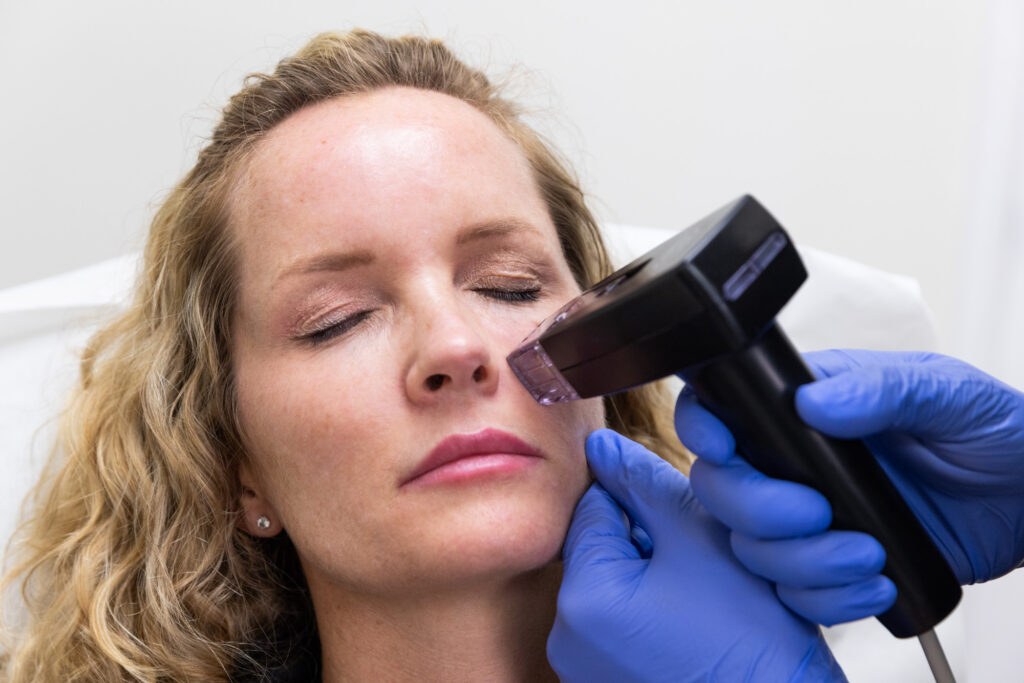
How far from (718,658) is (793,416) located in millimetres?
318

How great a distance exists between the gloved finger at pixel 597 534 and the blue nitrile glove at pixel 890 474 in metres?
0.18

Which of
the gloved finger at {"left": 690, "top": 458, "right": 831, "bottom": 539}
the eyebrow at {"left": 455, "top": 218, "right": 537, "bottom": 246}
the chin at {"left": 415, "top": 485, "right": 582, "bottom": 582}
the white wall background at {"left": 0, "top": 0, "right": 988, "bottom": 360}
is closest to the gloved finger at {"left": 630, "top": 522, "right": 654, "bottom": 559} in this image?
the chin at {"left": 415, "top": 485, "right": 582, "bottom": 582}

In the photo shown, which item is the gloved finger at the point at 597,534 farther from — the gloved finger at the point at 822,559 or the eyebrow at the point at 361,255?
the eyebrow at the point at 361,255

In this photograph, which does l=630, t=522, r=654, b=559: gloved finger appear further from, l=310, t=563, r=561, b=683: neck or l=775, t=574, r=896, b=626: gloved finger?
l=775, t=574, r=896, b=626: gloved finger

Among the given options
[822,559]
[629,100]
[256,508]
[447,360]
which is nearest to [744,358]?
[822,559]

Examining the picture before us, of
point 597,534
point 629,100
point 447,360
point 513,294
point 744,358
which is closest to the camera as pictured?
point 744,358

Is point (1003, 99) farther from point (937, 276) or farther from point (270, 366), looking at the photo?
point (270, 366)

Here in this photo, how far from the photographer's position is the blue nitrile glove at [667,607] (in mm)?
1010

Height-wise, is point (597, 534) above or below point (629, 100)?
below

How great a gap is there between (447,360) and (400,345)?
11 centimetres

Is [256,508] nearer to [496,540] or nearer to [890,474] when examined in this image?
[496,540]

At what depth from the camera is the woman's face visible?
106cm

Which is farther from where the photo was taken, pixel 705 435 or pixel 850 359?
pixel 850 359

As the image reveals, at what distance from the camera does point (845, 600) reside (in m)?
0.92
